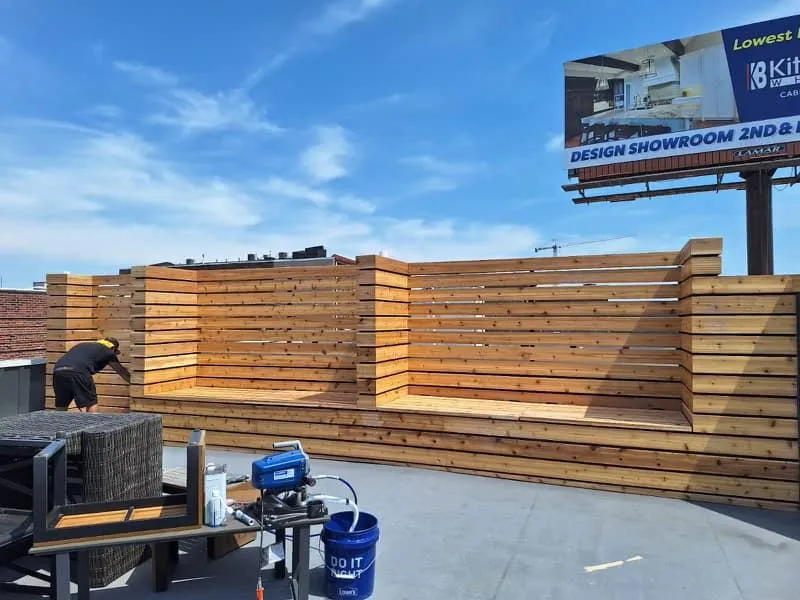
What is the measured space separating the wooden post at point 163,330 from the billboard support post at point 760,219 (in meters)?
9.89

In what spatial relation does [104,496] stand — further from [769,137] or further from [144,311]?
[769,137]

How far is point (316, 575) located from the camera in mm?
3480

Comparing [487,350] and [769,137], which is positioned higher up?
[769,137]

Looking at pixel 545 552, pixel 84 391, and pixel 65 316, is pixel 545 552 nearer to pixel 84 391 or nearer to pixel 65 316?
pixel 84 391

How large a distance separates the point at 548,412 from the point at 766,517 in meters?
2.04

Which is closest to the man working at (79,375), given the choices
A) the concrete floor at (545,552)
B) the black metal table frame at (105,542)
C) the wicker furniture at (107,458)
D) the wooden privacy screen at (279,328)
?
the wooden privacy screen at (279,328)

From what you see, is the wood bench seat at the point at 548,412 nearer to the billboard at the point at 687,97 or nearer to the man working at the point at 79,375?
the man working at the point at 79,375

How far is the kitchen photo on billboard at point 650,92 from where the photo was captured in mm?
9859

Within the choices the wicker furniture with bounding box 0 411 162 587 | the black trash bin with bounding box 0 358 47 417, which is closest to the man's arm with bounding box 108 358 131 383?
the black trash bin with bounding box 0 358 47 417

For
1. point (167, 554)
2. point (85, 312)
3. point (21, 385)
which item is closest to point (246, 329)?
point (85, 312)

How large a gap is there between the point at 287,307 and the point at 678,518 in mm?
5372

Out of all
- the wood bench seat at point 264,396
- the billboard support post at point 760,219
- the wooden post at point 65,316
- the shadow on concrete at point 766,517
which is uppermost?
the billboard support post at point 760,219

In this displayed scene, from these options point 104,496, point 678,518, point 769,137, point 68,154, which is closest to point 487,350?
point 678,518

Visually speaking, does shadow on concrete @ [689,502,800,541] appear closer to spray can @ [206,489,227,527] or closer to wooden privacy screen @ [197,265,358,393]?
spray can @ [206,489,227,527]
